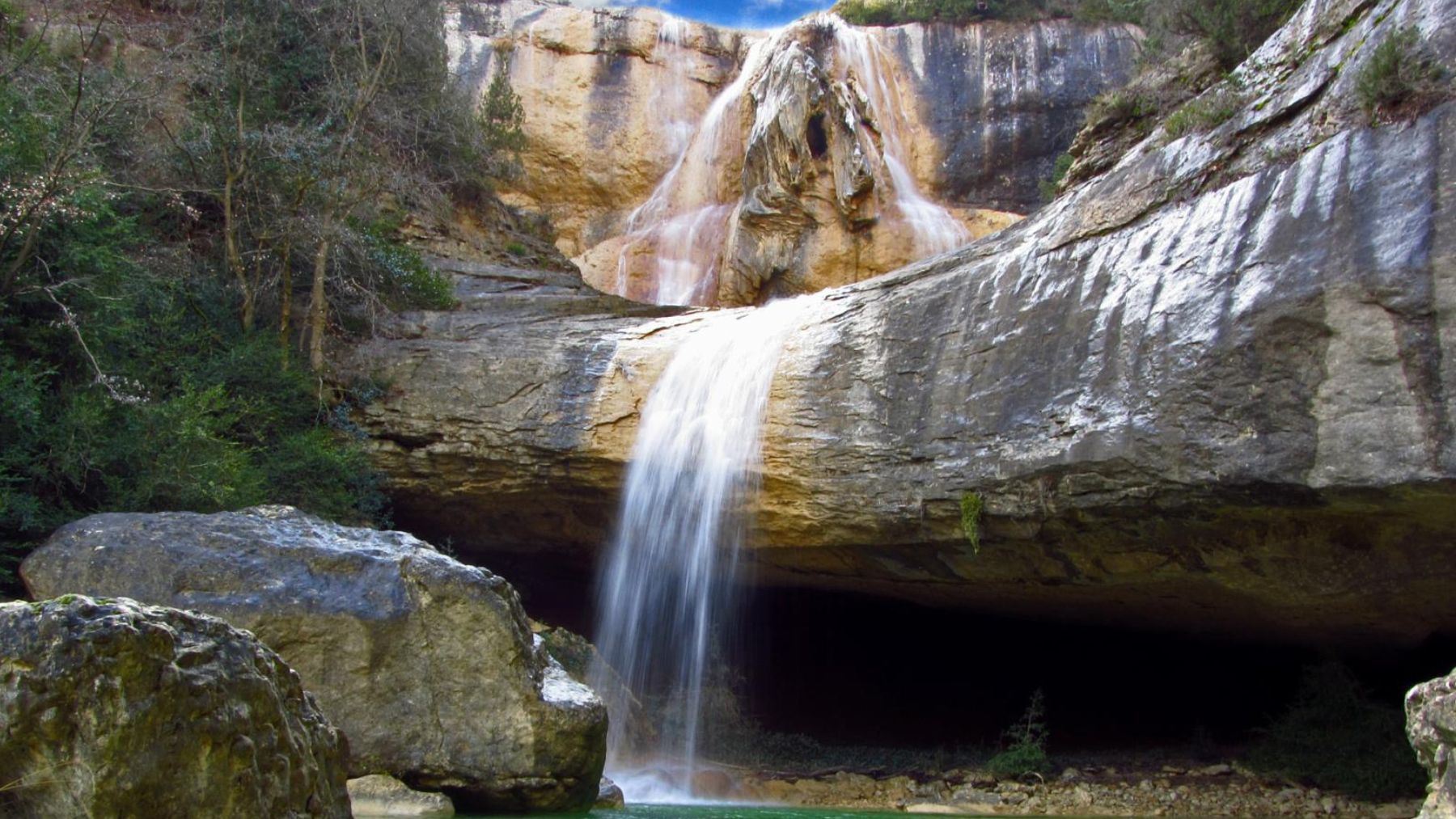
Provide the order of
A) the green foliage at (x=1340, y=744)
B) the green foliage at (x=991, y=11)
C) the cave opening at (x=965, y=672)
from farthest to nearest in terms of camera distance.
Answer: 1. the green foliage at (x=991, y=11)
2. the cave opening at (x=965, y=672)
3. the green foliage at (x=1340, y=744)

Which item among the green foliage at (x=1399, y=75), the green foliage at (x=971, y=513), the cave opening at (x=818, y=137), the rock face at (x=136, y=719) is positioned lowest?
the rock face at (x=136, y=719)

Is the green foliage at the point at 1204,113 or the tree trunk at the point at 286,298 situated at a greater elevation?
the green foliage at the point at 1204,113

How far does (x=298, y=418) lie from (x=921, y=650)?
9.97m

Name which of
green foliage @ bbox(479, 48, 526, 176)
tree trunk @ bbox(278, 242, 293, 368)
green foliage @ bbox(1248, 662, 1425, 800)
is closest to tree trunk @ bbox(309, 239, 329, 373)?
tree trunk @ bbox(278, 242, 293, 368)

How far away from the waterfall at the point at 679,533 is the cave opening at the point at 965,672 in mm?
1909

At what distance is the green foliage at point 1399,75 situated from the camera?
866 cm

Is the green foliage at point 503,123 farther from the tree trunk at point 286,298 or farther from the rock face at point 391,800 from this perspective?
the rock face at point 391,800

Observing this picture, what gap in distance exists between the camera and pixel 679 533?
13617 millimetres

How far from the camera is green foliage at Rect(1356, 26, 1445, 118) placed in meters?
8.66

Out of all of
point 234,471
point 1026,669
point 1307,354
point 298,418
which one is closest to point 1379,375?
point 1307,354

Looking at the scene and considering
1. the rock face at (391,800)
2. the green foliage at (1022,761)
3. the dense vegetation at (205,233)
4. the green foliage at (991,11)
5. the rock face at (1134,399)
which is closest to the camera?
the rock face at (391,800)

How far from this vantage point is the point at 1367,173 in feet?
28.7

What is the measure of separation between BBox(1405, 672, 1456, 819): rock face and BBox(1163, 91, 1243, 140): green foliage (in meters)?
6.27

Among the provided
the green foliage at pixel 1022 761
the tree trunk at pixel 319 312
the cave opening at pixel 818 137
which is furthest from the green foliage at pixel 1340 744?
the cave opening at pixel 818 137
